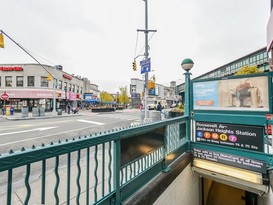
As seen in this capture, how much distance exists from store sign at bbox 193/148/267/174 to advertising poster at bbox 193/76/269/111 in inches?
56.4

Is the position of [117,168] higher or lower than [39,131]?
higher

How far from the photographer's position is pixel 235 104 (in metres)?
4.73

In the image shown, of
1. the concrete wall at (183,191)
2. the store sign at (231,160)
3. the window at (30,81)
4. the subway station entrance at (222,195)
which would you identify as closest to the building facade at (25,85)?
the window at (30,81)

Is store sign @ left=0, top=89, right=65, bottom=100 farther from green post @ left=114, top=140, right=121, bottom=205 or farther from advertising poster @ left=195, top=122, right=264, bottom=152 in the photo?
green post @ left=114, top=140, right=121, bottom=205

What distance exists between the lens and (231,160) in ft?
15.4

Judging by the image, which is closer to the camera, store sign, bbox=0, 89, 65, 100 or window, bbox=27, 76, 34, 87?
store sign, bbox=0, 89, 65, 100

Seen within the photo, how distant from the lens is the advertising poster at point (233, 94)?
4.32m

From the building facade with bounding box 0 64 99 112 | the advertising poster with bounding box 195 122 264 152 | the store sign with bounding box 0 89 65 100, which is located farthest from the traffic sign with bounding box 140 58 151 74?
the store sign with bounding box 0 89 65 100

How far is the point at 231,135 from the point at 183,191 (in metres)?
2.34

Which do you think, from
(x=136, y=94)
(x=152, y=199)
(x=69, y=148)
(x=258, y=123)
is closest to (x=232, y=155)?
(x=258, y=123)

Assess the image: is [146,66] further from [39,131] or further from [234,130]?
[39,131]

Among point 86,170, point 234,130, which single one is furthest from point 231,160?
point 86,170

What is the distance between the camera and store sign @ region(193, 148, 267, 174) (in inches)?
168

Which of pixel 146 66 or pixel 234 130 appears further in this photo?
pixel 146 66
